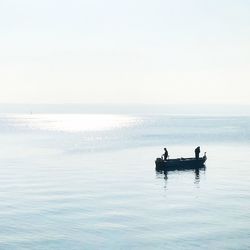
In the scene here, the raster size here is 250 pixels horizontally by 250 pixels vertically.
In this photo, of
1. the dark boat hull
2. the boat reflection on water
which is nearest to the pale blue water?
the boat reflection on water

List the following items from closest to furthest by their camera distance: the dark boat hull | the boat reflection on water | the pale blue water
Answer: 1. the pale blue water
2. the boat reflection on water
3. the dark boat hull

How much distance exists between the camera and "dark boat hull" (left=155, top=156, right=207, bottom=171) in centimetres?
5575

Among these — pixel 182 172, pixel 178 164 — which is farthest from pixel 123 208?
pixel 178 164

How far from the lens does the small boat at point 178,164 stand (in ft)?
183

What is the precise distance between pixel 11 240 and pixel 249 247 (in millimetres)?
13846

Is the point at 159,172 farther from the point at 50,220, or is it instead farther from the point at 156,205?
the point at 50,220

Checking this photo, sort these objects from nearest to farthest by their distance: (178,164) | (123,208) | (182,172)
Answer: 1. (123,208)
2. (182,172)
3. (178,164)

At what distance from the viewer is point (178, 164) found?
57.1 meters

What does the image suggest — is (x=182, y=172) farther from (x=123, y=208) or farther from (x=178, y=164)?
(x=123, y=208)

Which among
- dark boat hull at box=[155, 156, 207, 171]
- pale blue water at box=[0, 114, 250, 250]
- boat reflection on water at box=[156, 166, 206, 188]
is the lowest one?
pale blue water at box=[0, 114, 250, 250]

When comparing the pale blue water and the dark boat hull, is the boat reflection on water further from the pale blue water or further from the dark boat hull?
the dark boat hull

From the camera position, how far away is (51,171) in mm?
55531

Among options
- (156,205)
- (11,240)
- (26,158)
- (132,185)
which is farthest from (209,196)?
(26,158)

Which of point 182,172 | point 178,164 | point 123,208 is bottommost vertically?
point 123,208
